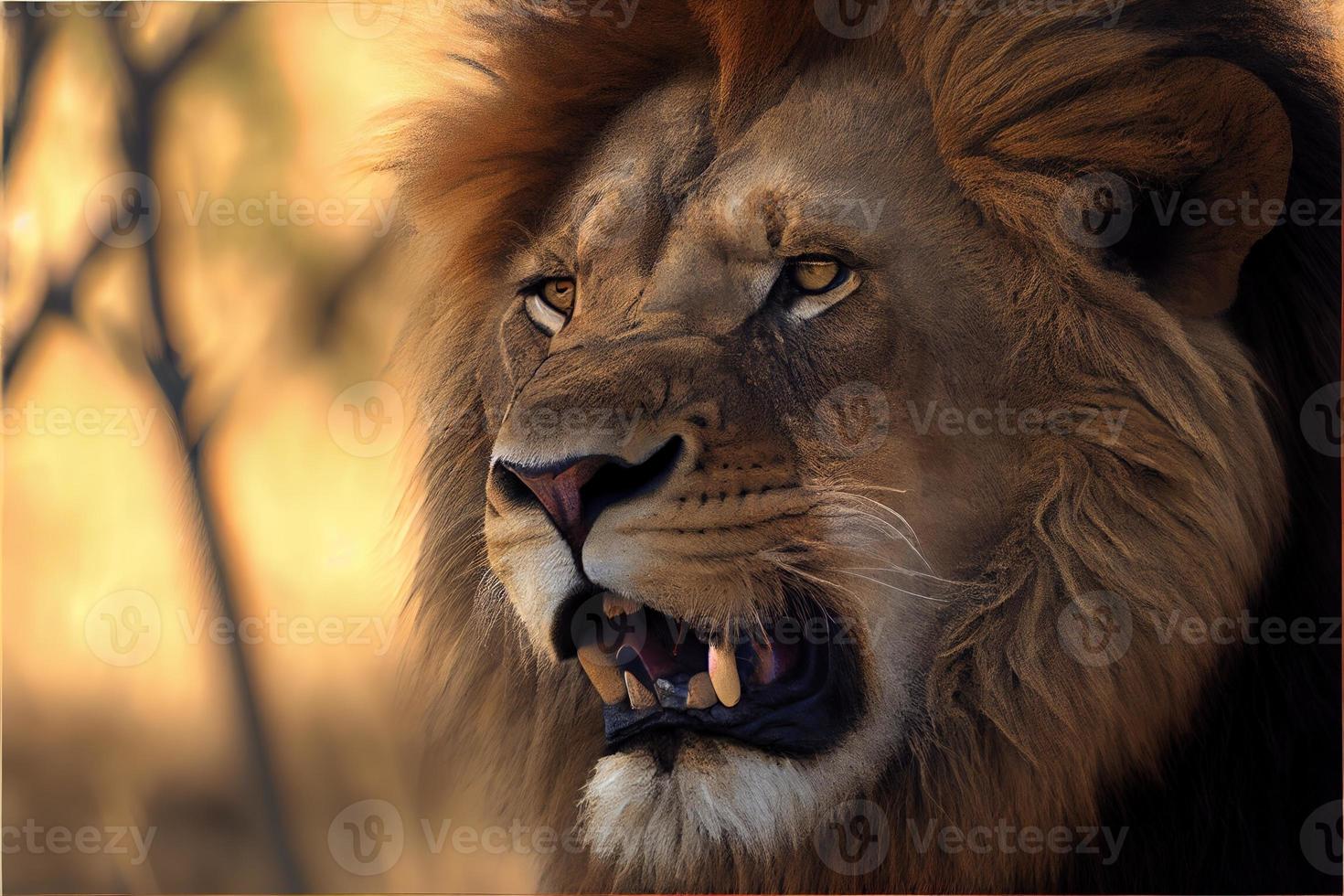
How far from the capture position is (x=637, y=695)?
1.88 meters

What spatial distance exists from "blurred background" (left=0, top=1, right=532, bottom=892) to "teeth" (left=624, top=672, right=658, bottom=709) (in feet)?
1.51

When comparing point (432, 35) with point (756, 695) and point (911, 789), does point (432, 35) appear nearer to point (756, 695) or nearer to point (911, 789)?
point (756, 695)

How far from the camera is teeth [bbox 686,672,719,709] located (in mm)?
1803

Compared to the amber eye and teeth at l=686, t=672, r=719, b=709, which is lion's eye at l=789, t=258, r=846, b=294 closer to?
the amber eye

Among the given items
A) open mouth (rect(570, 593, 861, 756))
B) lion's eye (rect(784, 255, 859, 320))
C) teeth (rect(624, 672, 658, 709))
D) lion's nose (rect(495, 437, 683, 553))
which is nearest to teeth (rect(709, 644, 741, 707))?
open mouth (rect(570, 593, 861, 756))

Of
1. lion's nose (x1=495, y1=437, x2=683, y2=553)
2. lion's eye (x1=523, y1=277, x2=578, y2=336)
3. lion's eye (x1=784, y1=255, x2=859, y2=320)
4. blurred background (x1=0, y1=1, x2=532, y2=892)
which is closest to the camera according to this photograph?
lion's nose (x1=495, y1=437, x2=683, y2=553)

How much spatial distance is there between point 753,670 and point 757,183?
2.28 feet

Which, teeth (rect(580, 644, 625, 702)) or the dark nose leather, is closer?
the dark nose leather

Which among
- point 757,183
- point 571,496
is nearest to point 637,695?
point 571,496

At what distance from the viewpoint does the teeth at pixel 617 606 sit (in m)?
1.73

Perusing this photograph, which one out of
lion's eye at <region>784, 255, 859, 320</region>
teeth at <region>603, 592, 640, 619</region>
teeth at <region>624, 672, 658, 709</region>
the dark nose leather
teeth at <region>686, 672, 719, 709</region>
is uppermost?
lion's eye at <region>784, 255, 859, 320</region>

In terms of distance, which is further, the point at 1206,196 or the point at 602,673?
the point at 602,673

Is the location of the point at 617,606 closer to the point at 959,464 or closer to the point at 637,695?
the point at 637,695

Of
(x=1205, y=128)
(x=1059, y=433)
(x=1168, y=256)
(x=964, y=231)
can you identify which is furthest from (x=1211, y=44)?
(x=1059, y=433)
